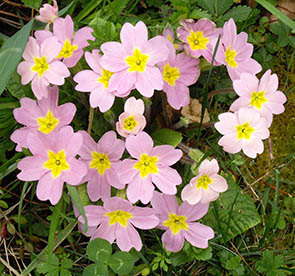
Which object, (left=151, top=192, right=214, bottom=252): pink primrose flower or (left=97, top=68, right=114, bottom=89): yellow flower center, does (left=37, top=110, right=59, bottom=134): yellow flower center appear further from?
(left=151, top=192, right=214, bottom=252): pink primrose flower

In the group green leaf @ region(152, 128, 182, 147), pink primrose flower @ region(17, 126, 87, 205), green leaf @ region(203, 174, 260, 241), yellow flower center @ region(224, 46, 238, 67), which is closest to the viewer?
pink primrose flower @ region(17, 126, 87, 205)

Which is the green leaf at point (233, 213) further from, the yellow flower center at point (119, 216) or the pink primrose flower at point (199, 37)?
the pink primrose flower at point (199, 37)

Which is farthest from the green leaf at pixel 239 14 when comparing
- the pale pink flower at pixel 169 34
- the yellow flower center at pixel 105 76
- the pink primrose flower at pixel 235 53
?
the yellow flower center at pixel 105 76

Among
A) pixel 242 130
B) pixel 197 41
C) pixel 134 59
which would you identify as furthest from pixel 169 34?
pixel 242 130

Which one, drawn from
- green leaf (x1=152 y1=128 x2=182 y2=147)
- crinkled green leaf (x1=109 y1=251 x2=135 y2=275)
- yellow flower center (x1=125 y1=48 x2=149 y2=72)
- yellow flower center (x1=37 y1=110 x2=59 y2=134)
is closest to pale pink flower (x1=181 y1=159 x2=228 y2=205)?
green leaf (x1=152 y1=128 x2=182 y2=147)

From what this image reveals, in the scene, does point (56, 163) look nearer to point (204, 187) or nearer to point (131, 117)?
point (131, 117)

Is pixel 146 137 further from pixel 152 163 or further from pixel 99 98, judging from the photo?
pixel 99 98
